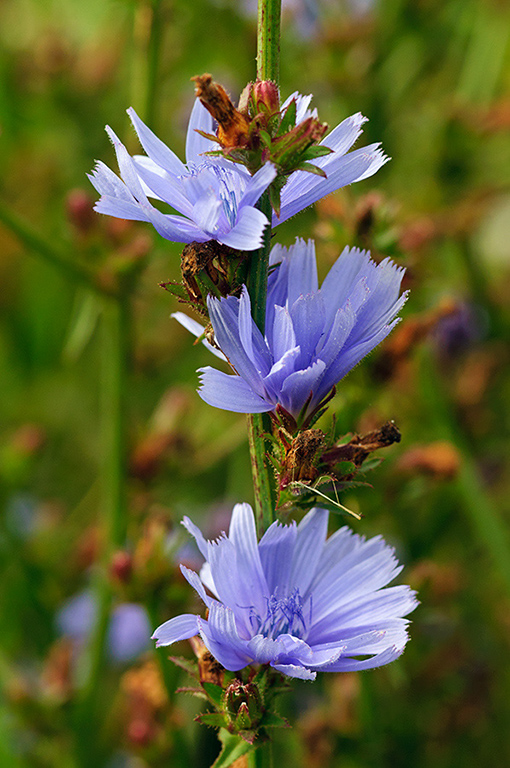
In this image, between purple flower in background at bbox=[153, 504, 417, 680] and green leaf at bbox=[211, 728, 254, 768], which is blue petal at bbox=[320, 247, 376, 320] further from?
green leaf at bbox=[211, 728, 254, 768]

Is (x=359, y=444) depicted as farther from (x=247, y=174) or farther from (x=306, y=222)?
(x=306, y=222)

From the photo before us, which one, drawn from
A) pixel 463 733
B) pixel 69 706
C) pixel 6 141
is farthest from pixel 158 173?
pixel 6 141

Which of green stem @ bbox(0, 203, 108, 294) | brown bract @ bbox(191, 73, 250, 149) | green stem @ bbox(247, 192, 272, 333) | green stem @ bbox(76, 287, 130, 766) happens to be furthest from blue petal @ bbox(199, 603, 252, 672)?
green stem @ bbox(0, 203, 108, 294)

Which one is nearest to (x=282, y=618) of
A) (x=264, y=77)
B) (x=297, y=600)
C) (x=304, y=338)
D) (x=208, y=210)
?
(x=297, y=600)

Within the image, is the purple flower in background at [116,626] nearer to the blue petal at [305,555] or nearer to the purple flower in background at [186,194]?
the blue petal at [305,555]

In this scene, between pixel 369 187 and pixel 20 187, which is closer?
pixel 369 187

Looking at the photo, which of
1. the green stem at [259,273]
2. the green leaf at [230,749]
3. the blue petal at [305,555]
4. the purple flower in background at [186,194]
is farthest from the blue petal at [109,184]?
the green leaf at [230,749]
